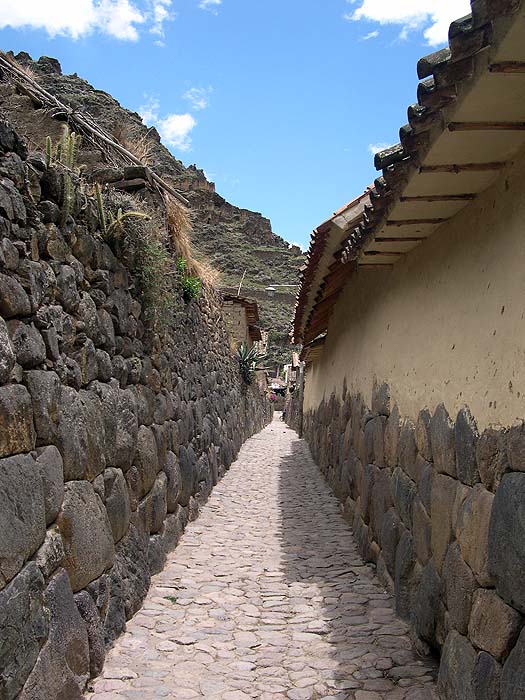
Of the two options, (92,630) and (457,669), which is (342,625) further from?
(92,630)

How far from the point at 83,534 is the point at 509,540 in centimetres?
191

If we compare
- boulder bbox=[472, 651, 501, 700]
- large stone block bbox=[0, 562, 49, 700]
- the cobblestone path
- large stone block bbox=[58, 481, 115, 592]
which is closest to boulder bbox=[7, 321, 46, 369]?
large stone block bbox=[58, 481, 115, 592]

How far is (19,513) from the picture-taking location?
2.39 m

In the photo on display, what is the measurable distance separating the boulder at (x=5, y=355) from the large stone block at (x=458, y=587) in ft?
6.54

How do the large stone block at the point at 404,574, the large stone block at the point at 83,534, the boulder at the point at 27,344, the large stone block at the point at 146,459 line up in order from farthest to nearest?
the large stone block at the point at 146,459
the large stone block at the point at 404,574
the large stone block at the point at 83,534
the boulder at the point at 27,344

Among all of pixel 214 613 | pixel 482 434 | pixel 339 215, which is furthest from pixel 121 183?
pixel 482 434

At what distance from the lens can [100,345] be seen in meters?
3.68

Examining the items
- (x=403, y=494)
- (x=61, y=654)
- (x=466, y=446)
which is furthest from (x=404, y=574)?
(x=61, y=654)

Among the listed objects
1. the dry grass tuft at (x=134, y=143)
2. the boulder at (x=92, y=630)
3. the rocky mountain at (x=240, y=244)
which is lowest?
the boulder at (x=92, y=630)

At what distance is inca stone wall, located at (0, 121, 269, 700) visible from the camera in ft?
7.91

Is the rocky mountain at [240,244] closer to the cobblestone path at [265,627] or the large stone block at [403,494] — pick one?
the cobblestone path at [265,627]

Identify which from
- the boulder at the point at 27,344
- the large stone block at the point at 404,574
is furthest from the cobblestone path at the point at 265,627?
the boulder at the point at 27,344

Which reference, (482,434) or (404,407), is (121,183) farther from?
(482,434)

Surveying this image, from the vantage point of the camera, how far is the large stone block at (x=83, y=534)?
2.94 meters
